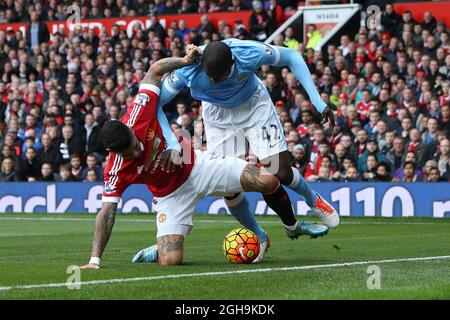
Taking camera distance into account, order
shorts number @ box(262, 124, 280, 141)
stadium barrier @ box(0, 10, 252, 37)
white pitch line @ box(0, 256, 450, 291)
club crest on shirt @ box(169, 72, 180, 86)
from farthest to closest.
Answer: stadium barrier @ box(0, 10, 252, 37), shorts number @ box(262, 124, 280, 141), club crest on shirt @ box(169, 72, 180, 86), white pitch line @ box(0, 256, 450, 291)

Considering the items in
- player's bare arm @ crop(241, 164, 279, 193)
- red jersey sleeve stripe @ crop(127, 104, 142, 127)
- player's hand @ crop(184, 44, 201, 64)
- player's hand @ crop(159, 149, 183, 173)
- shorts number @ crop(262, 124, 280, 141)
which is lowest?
player's bare arm @ crop(241, 164, 279, 193)

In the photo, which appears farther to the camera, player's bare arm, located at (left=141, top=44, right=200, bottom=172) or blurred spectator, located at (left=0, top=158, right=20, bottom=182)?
blurred spectator, located at (left=0, top=158, right=20, bottom=182)

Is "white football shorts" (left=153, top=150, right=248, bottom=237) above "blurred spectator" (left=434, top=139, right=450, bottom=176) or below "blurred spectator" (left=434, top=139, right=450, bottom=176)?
above

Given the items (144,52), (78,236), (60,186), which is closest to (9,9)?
(144,52)

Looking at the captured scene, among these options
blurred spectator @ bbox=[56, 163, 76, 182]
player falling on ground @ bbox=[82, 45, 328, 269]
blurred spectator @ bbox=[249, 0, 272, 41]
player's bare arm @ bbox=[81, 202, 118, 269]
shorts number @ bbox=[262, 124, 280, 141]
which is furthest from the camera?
blurred spectator @ bbox=[249, 0, 272, 41]

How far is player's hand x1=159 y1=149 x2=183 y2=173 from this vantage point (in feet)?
34.4

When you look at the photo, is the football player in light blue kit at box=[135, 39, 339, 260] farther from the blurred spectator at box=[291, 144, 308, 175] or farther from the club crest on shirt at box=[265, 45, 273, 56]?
the blurred spectator at box=[291, 144, 308, 175]

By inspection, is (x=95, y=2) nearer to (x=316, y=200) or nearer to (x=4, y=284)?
(x=316, y=200)

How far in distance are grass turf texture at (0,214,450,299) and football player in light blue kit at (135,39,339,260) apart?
528 millimetres

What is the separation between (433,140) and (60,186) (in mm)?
8007

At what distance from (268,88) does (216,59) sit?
42.6ft

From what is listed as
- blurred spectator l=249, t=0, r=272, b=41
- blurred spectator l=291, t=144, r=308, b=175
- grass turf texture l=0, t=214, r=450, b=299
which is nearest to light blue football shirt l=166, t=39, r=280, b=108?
grass turf texture l=0, t=214, r=450, b=299

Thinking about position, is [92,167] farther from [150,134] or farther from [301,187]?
[150,134]

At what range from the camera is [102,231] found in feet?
33.2
